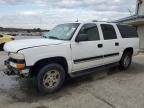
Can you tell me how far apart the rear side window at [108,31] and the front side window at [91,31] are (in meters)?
0.39

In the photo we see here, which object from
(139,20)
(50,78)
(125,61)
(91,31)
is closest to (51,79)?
(50,78)

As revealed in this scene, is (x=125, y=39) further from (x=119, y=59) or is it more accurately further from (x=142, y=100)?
(x=142, y=100)

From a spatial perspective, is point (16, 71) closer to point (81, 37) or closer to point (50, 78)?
point (50, 78)

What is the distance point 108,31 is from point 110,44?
492 mm

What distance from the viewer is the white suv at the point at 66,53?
16.4 feet

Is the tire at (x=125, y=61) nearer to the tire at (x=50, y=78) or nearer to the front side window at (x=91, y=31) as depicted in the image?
the front side window at (x=91, y=31)

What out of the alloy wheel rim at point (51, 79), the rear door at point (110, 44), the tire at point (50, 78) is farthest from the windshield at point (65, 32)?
the rear door at point (110, 44)

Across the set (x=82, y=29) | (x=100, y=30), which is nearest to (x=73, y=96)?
(x=82, y=29)

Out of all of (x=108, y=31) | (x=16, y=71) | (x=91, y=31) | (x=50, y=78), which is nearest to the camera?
(x=16, y=71)

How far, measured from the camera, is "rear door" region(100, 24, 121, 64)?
691cm

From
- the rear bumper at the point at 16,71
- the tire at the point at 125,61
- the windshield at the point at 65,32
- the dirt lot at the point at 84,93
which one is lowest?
the dirt lot at the point at 84,93

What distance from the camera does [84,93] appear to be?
5434 mm

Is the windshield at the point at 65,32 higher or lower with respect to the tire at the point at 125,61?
higher

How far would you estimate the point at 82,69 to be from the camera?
6180 millimetres
